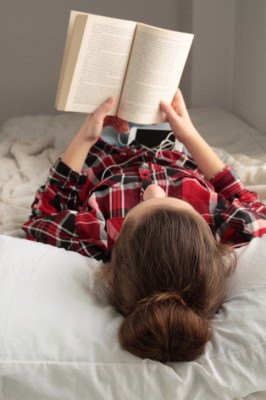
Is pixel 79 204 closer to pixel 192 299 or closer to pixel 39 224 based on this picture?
pixel 39 224

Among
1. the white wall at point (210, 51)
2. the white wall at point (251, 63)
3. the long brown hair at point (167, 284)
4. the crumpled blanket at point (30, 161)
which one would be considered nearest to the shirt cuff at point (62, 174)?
the crumpled blanket at point (30, 161)

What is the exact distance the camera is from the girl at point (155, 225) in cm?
61

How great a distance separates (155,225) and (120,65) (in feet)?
1.42

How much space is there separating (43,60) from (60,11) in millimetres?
213

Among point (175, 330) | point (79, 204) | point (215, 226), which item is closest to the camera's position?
point (175, 330)

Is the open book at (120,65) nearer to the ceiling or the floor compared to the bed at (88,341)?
nearer to the ceiling

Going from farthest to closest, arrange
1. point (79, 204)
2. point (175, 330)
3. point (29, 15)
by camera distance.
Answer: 1. point (29, 15)
2. point (79, 204)
3. point (175, 330)

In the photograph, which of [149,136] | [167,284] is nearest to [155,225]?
[167,284]

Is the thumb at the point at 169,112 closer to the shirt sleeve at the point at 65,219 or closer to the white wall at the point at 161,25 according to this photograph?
the shirt sleeve at the point at 65,219

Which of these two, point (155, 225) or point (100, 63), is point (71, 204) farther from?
point (155, 225)

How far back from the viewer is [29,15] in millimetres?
1970

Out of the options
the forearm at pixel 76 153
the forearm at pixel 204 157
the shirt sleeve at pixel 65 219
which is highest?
the forearm at pixel 204 157

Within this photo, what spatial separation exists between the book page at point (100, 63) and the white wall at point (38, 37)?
45.0 inches

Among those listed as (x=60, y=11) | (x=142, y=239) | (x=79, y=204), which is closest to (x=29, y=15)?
(x=60, y=11)
